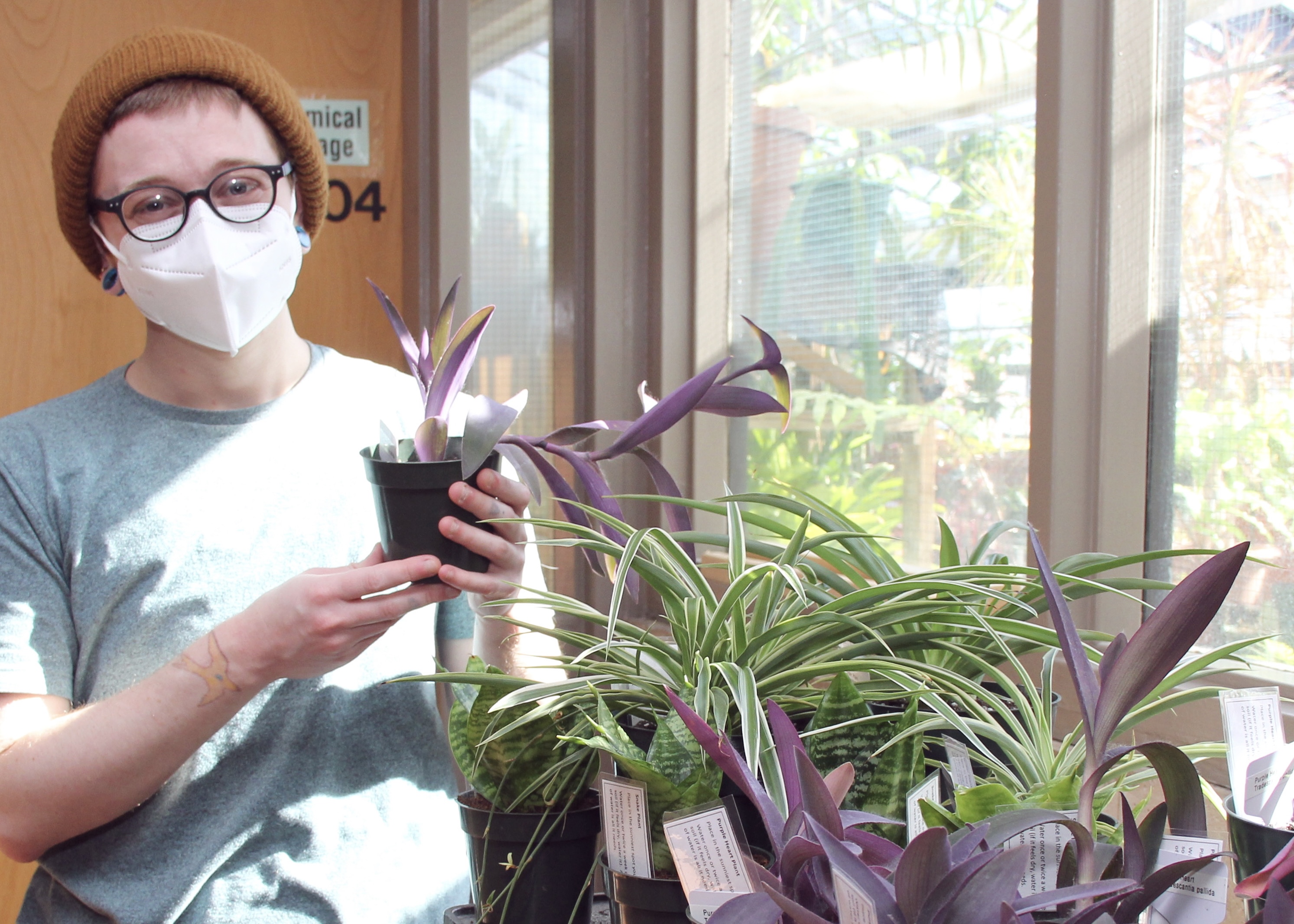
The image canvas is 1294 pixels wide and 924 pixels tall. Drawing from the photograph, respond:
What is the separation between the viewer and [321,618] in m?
0.81

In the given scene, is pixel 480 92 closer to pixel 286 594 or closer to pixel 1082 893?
pixel 286 594

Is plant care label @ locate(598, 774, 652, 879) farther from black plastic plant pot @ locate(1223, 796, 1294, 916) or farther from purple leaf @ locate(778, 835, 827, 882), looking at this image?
black plastic plant pot @ locate(1223, 796, 1294, 916)

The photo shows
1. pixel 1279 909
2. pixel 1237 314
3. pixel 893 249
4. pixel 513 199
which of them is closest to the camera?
pixel 1279 909

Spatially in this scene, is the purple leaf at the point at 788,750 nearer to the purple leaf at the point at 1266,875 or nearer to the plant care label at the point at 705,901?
the plant care label at the point at 705,901

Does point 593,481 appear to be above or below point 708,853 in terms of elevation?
above

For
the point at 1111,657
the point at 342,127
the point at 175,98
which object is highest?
the point at 342,127

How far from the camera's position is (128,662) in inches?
42.0

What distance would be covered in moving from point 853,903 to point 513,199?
5.64 ft

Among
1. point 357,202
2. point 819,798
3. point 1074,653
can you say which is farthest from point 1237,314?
point 357,202

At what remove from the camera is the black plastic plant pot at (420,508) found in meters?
0.69

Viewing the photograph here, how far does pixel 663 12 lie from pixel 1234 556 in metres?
1.67

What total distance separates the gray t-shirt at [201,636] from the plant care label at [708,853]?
71cm

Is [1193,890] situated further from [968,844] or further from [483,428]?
[483,428]

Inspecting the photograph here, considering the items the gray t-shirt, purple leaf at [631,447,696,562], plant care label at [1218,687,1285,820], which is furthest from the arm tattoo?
plant care label at [1218,687,1285,820]
